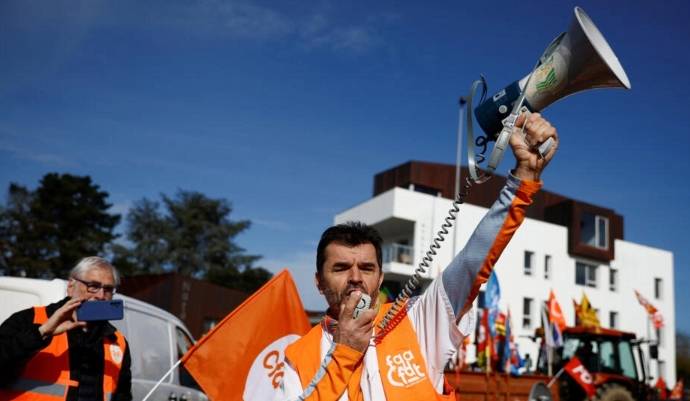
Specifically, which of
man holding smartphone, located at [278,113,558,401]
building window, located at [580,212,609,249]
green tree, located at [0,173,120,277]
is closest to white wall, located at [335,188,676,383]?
building window, located at [580,212,609,249]

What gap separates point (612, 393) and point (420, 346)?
11.9 metres

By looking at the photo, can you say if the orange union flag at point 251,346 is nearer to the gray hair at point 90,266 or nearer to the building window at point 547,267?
the gray hair at point 90,266

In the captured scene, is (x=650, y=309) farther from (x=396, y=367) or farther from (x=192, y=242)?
(x=192, y=242)

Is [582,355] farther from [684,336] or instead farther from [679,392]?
[684,336]

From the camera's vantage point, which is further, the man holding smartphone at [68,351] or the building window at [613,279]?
the building window at [613,279]

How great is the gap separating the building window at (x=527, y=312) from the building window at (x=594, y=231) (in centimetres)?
660

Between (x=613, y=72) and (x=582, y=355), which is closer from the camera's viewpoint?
(x=613, y=72)

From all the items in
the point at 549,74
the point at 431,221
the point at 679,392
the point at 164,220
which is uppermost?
the point at 164,220

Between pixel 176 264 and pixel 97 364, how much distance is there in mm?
58316

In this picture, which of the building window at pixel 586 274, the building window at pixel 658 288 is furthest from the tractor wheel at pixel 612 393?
the building window at pixel 658 288

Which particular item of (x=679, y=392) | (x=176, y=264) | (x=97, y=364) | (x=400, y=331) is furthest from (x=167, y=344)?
(x=176, y=264)

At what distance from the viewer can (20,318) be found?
4.02 m

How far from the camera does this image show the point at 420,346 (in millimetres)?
2447

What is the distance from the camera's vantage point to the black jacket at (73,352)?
375cm
